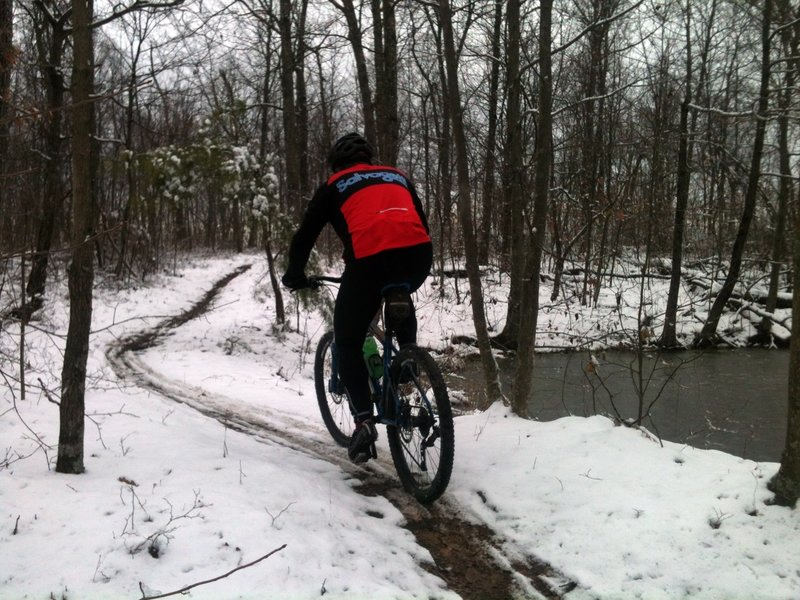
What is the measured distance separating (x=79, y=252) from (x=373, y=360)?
1779 mm

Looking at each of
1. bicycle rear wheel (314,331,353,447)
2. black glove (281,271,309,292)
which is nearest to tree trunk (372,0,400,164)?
bicycle rear wheel (314,331,353,447)

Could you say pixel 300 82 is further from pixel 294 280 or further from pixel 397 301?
pixel 397 301

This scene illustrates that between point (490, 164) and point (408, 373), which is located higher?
point (490, 164)

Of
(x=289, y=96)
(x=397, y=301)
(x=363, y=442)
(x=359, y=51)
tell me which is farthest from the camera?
(x=289, y=96)

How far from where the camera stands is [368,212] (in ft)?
10.6

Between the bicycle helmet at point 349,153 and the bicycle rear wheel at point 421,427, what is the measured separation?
47.6 inches

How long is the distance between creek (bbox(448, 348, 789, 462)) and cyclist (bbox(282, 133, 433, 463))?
2763 millimetres

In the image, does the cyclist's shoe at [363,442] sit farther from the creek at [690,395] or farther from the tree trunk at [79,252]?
the creek at [690,395]

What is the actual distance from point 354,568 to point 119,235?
581 inches

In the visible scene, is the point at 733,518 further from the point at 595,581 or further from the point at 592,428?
the point at 592,428

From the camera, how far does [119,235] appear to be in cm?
1511

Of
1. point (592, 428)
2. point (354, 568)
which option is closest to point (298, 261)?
point (354, 568)

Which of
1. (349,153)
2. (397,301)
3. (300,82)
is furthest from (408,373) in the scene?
(300,82)

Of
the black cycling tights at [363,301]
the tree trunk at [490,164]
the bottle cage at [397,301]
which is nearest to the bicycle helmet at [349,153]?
the black cycling tights at [363,301]
